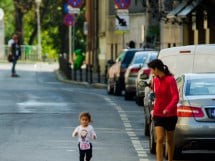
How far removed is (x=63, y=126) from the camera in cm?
2417

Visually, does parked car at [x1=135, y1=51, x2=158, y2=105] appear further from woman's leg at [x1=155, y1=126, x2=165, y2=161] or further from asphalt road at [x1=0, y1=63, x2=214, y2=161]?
woman's leg at [x1=155, y1=126, x2=165, y2=161]

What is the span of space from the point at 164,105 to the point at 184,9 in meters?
30.7

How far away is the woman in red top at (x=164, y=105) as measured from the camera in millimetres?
16516

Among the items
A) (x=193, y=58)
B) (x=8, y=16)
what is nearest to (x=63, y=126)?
(x=193, y=58)

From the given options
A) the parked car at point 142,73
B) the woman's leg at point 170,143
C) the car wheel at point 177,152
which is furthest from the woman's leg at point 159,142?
the parked car at point 142,73

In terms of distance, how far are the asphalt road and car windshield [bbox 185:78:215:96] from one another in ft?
3.40

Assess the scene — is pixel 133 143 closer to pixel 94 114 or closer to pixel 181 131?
pixel 181 131

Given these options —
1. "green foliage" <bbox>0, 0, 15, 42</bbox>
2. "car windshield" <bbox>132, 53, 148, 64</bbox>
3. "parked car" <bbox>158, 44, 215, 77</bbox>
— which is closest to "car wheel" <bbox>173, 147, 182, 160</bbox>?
"parked car" <bbox>158, 44, 215, 77</bbox>

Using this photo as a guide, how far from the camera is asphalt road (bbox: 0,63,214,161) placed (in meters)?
18.4

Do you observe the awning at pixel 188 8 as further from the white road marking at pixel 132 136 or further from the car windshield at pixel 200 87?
the car windshield at pixel 200 87

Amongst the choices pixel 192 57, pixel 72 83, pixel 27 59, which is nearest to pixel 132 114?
pixel 192 57

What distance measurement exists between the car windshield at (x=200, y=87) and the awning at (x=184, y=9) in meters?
26.4

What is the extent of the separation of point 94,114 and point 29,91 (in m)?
13.0

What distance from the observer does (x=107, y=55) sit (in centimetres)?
7112
